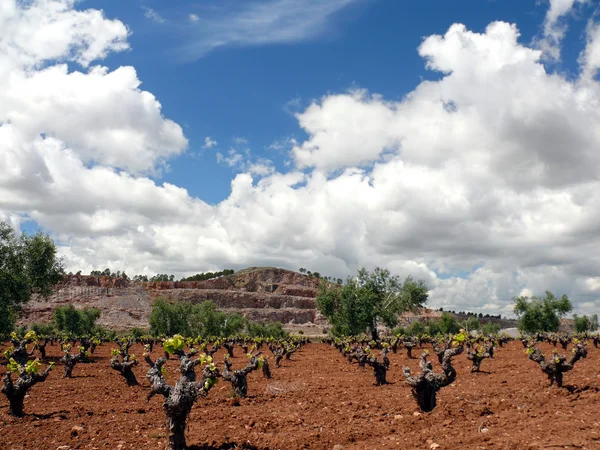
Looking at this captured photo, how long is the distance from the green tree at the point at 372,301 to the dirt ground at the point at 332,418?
125 feet

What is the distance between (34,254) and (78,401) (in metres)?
24.4

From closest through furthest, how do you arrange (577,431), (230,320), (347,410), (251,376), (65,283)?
1. (577,431)
2. (347,410)
3. (251,376)
4. (230,320)
5. (65,283)

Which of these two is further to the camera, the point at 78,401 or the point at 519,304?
the point at 519,304

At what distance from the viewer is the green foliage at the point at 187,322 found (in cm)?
7938

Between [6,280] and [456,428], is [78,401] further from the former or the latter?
[6,280]

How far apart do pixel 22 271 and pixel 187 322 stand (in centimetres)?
4935

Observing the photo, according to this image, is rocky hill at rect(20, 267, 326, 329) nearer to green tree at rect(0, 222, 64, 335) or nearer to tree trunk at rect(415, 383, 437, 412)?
green tree at rect(0, 222, 64, 335)

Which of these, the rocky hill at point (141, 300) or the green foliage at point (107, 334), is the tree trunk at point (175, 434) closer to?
the green foliage at point (107, 334)

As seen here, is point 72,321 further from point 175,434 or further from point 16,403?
point 175,434

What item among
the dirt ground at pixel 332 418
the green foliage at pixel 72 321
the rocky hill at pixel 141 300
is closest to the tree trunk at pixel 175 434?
the dirt ground at pixel 332 418

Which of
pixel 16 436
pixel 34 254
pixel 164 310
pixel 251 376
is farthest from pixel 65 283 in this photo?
pixel 16 436

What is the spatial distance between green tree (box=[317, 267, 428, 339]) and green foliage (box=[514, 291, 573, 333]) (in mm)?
27224

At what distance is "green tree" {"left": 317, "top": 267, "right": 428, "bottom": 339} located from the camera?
5745 cm

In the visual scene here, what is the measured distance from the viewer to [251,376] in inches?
963
